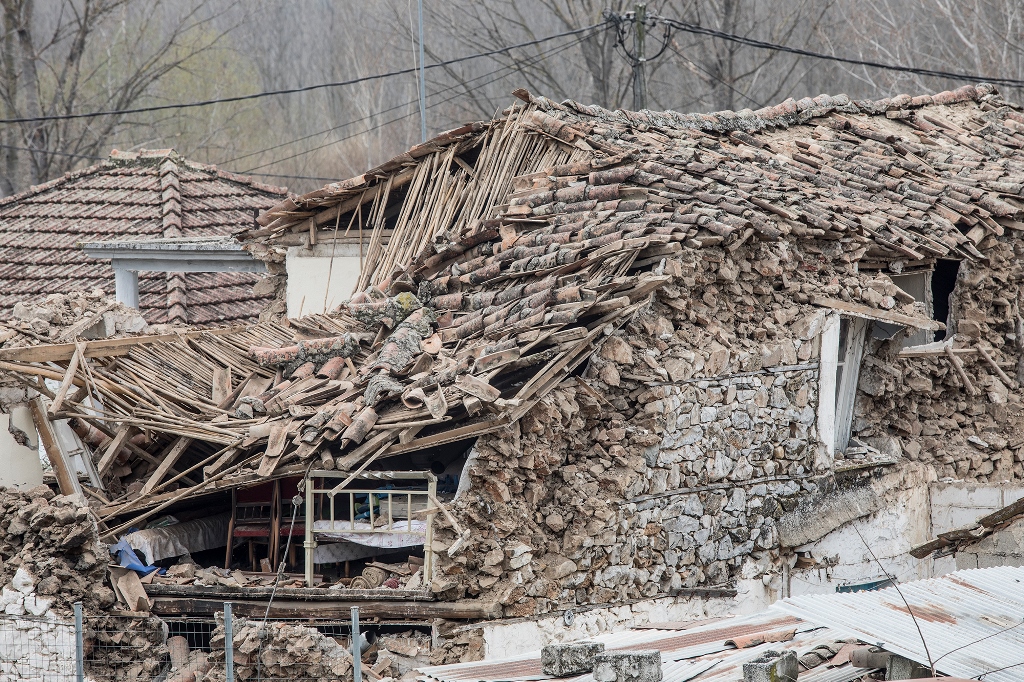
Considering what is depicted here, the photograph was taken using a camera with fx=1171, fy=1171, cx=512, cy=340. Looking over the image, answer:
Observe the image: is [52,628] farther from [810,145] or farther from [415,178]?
[810,145]

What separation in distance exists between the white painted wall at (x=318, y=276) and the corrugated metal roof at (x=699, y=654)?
686 cm

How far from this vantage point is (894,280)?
13.6 m

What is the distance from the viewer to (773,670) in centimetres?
581

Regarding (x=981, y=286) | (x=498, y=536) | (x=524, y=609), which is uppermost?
(x=981, y=286)

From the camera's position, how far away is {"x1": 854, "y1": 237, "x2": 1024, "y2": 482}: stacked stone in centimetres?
1280

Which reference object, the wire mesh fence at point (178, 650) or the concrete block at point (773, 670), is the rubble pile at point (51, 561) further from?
the concrete block at point (773, 670)

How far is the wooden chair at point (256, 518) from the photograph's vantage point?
9.92 m

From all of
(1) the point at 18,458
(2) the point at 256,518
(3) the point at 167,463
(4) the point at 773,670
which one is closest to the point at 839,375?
(2) the point at 256,518

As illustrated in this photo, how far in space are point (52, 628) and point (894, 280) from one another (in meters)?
9.68

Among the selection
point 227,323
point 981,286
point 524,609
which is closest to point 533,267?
point 524,609

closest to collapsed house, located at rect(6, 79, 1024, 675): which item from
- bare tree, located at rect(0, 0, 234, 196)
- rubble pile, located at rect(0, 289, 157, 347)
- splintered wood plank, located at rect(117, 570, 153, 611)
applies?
splintered wood plank, located at rect(117, 570, 153, 611)

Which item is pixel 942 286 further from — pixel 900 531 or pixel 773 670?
pixel 773 670

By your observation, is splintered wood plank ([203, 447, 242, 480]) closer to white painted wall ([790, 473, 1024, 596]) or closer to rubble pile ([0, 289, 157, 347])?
rubble pile ([0, 289, 157, 347])

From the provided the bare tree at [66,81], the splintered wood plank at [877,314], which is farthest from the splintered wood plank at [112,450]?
the bare tree at [66,81]
